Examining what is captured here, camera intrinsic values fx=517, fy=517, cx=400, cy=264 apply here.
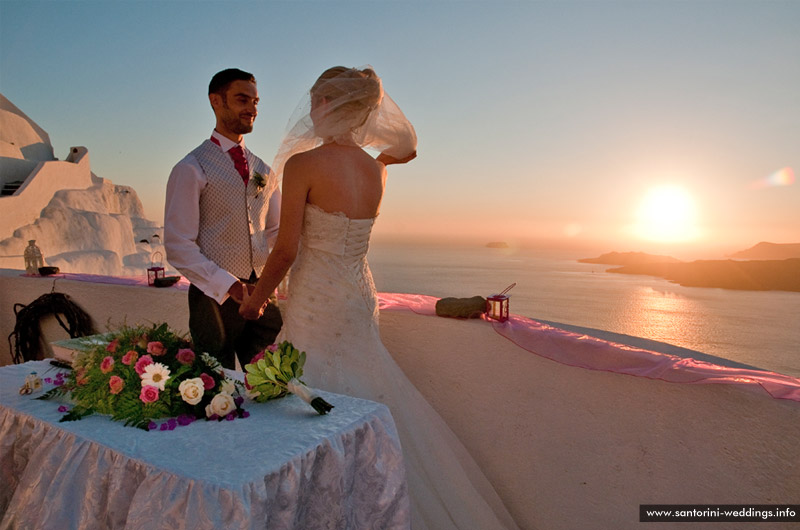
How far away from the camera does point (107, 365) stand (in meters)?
1.63

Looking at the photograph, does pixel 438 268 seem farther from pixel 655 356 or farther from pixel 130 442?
pixel 130 442

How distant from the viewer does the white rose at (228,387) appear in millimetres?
1572

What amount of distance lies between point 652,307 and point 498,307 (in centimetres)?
152

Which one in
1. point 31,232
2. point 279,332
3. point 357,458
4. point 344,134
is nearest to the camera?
point 357,458

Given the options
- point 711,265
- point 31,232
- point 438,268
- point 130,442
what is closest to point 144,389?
point 130,442

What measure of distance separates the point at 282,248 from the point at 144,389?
0.79 metres

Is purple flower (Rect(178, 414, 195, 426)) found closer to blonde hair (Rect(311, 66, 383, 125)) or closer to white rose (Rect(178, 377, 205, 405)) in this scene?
white rose (Rect(178, 377, 205, 405))

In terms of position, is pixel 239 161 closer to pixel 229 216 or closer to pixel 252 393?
pixel 229 216

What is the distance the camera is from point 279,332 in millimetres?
2434

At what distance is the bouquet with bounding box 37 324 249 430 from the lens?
59.5 inches

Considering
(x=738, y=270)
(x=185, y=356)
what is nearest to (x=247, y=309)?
(x=185, y=356)

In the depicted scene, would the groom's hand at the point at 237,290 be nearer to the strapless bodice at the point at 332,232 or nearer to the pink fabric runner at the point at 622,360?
the strapless bodice at the point at 332,232

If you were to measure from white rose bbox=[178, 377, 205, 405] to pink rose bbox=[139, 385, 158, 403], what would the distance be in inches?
2.7

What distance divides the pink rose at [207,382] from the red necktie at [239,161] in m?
1.15
